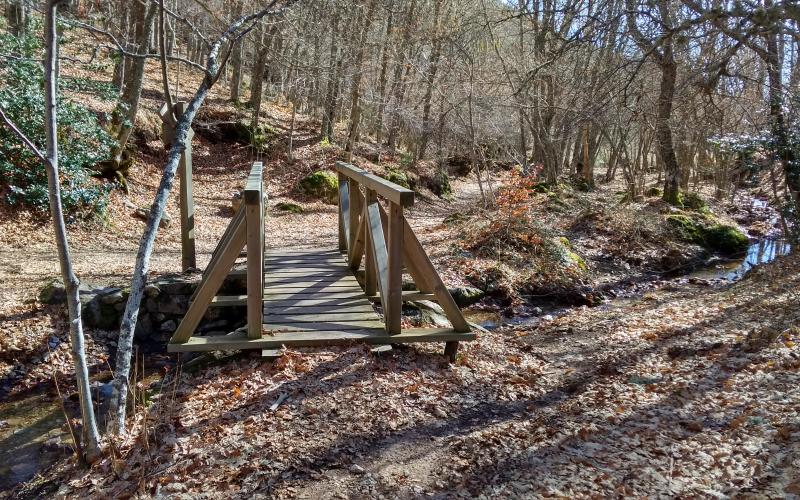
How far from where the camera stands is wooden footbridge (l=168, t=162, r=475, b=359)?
5109 millimetres

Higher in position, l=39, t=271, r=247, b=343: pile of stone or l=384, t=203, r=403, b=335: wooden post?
l=384, t=203, r=403, b=335: wooden post

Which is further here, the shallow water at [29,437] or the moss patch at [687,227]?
the moss patch at [687,227]

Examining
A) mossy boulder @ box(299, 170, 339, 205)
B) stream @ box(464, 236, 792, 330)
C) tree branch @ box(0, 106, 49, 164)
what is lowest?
stream @ box(464, 236, 792, 330)

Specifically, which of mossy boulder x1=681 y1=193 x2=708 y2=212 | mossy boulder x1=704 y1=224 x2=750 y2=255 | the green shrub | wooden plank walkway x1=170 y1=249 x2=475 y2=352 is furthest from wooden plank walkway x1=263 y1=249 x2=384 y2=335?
mossy boulder x1=681 y1=193 x2=708 y2=212

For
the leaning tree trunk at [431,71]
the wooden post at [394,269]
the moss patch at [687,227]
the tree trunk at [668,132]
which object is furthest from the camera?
the leaning tree trunk at [431,71]

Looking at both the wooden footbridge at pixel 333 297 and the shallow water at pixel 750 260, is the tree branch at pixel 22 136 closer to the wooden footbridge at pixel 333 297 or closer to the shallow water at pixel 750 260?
the wooden footbridge at pixel 333 297

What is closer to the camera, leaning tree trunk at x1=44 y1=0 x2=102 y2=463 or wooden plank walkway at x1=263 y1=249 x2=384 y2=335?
leaning tree trunk at x1=44 y1=0 x2=102 y2=463

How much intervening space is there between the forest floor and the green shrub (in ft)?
8.21

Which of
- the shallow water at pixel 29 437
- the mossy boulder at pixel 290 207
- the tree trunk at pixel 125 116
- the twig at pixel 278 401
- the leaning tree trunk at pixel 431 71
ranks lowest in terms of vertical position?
the shallow water at pixel 29 437

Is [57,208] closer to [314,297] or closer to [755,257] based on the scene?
[314,297]

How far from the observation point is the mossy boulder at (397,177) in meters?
20.6

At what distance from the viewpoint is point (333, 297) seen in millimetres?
6926

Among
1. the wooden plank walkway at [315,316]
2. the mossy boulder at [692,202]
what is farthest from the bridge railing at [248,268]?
the mossy boulder at [692,202]

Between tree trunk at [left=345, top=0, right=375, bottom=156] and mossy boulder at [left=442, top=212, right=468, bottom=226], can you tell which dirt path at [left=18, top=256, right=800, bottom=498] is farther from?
tree trunk at [left=345, top=0, right=375, bottom=156]
